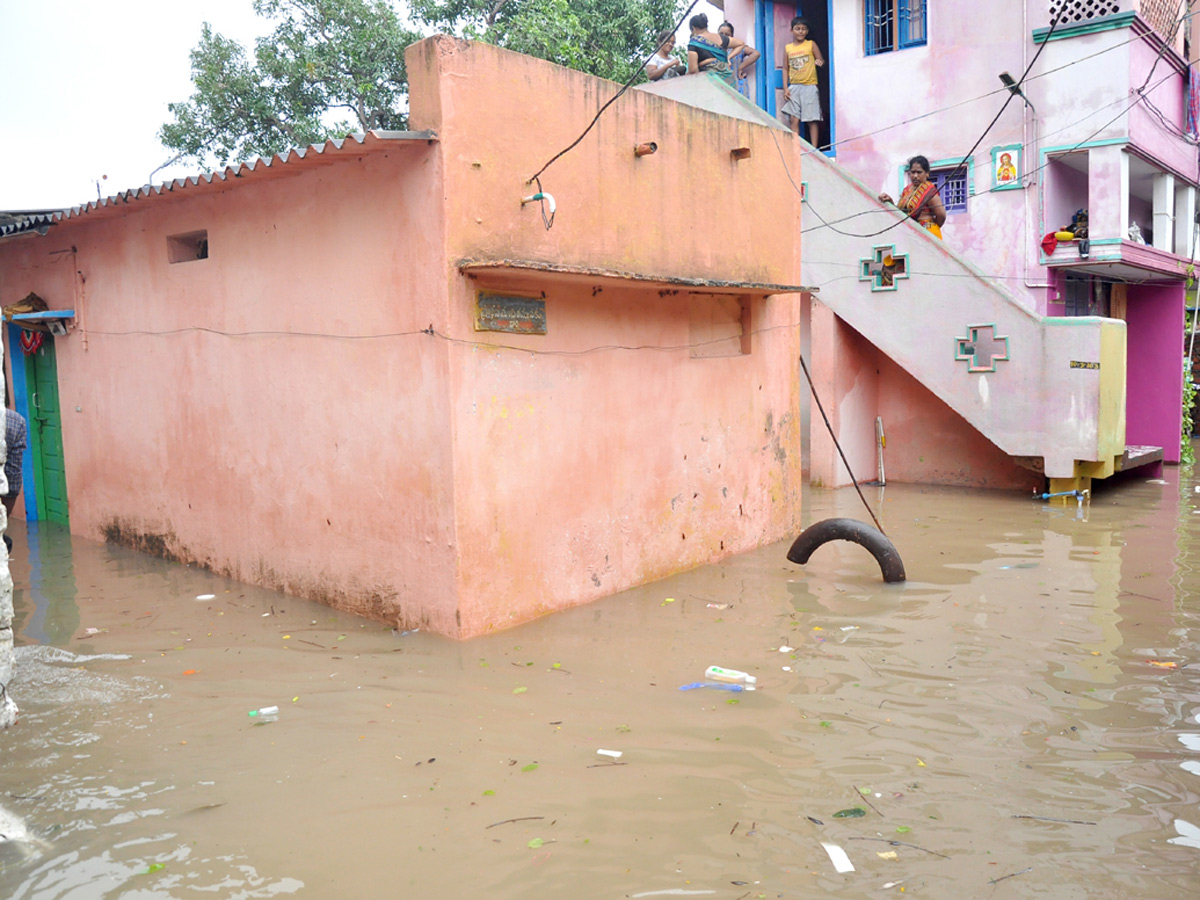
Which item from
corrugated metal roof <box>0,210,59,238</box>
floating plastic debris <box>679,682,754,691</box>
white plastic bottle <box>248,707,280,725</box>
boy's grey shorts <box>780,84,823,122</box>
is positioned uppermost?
boy's grey shorts <box>780,84,823,122</box>

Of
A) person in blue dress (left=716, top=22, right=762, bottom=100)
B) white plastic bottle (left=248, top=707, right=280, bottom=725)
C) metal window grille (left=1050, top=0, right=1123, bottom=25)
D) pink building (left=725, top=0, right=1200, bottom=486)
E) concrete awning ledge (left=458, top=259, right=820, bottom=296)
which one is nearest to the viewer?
white plastic bottle (left=248, top=707, right=280, bottom=725)

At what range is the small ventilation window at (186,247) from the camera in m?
8.74

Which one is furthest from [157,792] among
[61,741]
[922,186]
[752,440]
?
[922,186]

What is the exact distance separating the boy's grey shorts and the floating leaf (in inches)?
532

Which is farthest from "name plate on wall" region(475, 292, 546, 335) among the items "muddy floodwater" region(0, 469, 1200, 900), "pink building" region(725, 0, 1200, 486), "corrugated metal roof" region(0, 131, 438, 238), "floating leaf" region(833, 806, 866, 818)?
"pink building" region(725, 0, 1200, 486)

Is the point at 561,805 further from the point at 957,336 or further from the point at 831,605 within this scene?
the point at 957,336

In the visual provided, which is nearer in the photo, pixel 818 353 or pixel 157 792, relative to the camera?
pixel 157 792

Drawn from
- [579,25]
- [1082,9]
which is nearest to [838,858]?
[1082,9]

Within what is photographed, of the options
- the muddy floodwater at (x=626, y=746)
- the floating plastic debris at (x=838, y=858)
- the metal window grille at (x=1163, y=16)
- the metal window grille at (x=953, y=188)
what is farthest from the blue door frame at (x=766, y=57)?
the floating plastic debris at (x=838, y=858)

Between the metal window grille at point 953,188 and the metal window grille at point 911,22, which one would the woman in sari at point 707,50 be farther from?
the metal window grille at point 953,188

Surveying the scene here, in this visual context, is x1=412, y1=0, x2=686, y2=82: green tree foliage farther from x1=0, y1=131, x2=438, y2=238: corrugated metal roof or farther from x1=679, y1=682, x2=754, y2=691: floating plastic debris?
x1=679, y1=682, x2=754, y2=691: floating plastic debris

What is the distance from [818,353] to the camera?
13375 millimetres

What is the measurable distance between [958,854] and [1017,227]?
12.2 m

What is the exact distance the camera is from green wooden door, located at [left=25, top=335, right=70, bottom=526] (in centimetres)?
1076
